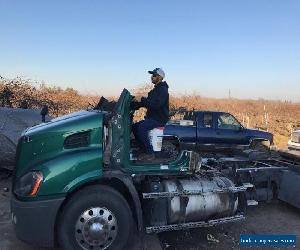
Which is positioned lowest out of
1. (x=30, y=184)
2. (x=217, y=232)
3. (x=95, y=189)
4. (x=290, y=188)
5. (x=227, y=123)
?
(x=217, y=232)

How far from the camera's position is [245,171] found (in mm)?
7660

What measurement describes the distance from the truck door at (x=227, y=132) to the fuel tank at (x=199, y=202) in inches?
347

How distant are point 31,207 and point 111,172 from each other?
1102 mm

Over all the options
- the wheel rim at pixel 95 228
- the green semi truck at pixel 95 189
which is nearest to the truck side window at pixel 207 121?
the green semi truck at pixel 95 189

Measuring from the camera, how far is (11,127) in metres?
9.79

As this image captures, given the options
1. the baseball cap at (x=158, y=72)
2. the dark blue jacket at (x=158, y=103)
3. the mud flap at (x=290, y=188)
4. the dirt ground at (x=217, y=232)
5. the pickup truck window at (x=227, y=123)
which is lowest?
the dirt ground at (x=217, y=232)

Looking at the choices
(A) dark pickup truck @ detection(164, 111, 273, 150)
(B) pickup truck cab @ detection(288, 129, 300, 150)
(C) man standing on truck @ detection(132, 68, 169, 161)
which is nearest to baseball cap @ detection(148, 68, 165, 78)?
(C) man standing on truck @ detection(132, 68, 169, 161)

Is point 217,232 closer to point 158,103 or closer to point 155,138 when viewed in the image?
point 155,138

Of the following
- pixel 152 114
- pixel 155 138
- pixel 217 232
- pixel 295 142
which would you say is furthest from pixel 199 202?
pixel 295 142

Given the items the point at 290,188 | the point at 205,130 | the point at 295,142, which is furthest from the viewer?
the point at 205,130

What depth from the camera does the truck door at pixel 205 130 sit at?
15305 mm

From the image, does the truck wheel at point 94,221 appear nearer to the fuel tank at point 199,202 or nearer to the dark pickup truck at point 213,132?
the fuel tank at point 199,202

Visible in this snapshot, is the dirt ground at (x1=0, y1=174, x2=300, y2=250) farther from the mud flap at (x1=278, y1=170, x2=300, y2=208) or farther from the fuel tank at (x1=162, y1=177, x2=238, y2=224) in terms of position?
the fuel tank at (x1=162, y1=177, x2=238, y2=224)

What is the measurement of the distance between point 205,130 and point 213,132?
316 mm
